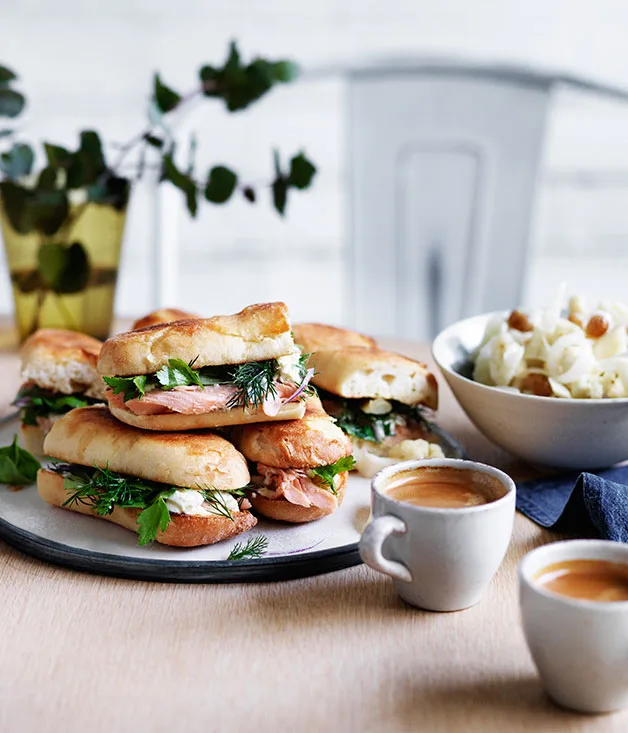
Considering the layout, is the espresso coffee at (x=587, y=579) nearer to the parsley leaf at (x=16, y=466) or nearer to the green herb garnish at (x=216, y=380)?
the green herb garnish at (x=216, y=380)

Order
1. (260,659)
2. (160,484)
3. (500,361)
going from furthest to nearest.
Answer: (500,361) < (160,484) < (260,659)

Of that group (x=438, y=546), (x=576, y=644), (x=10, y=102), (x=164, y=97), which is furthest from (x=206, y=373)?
(x=10, y=102)

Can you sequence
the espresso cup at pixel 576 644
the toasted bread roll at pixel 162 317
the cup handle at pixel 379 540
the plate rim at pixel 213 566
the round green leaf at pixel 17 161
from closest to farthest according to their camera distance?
1. the espresso cup at pixel 576 644
2. the cup handle at pixel 379 540
3. the plate rim at pixel 213 566
4. the toasted bread roll at pixel 162 317
5. the round green leaf at pixel 17 161

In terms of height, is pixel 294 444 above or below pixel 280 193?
below

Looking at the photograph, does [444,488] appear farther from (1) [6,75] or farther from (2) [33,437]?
(1) [6,75]

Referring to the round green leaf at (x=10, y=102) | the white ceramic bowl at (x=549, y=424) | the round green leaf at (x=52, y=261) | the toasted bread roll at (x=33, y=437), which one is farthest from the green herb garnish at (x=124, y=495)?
the round green leaf at (x=10, y=102)

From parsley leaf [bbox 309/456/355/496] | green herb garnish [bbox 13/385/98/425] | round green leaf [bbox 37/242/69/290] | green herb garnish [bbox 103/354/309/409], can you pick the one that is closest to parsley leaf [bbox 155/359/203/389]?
green herb garnish [bbox 103/354/309/409]
